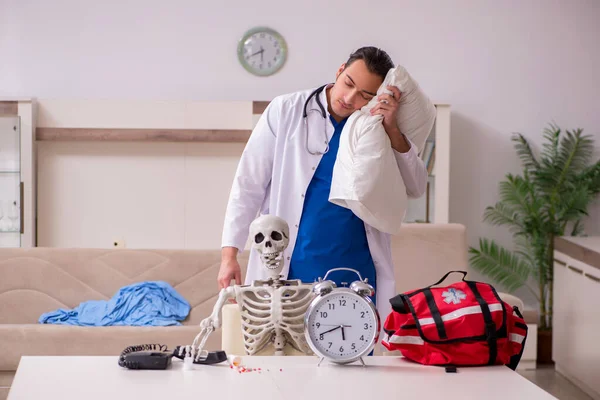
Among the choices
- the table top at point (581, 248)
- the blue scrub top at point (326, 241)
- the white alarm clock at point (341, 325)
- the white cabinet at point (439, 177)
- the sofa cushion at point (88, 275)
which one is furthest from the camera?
the white cabinet at point (439, 177)

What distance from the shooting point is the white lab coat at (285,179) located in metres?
2.42

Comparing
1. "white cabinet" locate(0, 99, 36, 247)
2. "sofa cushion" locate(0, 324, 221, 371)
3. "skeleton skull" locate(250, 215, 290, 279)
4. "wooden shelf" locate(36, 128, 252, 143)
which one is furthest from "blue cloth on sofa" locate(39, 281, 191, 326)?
"skeleton skull" locate(250, 215, 290, 279)

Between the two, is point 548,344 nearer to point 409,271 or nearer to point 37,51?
point 409,271

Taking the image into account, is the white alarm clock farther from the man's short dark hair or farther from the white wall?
the white wall

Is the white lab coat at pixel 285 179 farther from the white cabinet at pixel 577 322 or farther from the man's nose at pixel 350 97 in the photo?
the white cabinet at pixel 577 322

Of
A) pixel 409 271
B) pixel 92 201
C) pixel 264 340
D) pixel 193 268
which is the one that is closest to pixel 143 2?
pixel 92 201

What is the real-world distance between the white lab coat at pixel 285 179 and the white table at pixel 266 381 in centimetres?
52

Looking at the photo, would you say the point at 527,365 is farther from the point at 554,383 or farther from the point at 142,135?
the point at 142,135

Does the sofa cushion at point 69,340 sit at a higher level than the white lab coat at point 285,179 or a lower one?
lower

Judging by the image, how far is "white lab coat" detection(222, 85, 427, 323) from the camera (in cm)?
242

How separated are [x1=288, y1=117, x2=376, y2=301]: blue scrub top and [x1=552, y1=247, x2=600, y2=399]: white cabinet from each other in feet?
7.86

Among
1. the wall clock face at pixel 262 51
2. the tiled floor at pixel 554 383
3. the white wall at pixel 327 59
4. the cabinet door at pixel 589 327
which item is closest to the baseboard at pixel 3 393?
the white wall at pixel 327 59

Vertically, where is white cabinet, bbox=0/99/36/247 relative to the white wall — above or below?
below

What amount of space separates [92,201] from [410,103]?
3.75 metres
